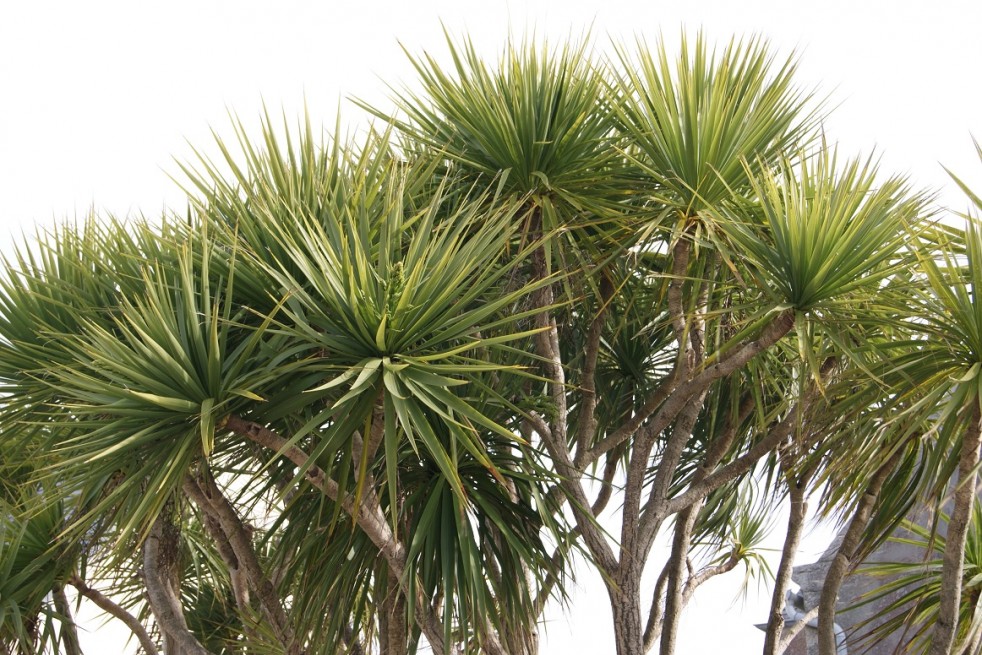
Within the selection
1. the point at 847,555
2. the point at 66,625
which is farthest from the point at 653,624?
the point at 66,625

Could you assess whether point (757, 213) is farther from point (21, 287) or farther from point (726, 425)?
point (21, 287)

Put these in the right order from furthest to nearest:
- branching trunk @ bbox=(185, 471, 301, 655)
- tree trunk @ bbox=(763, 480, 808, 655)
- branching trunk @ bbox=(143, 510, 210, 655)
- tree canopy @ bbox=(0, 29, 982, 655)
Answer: tree trunk @ bbox=(763, 480, 808, 655)
branching trunk @ bbox=(143, 510, 210, 655)
branching trunk @ bbox=(185, 471, 301, 655)
tree canopy @ bbox=(0, 29, 982, 655)

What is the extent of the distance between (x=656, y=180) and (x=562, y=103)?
489 mm

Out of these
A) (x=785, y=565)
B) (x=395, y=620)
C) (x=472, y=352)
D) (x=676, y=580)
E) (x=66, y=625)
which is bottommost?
(x=395, y=620)

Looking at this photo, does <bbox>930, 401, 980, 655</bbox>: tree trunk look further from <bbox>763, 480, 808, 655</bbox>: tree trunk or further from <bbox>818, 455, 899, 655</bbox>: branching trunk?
<bbox>763, 480, 808, 655</bbox>: tree trunk

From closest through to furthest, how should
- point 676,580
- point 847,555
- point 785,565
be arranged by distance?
1. point 847,555
2. point 676,580
3. point 785,565

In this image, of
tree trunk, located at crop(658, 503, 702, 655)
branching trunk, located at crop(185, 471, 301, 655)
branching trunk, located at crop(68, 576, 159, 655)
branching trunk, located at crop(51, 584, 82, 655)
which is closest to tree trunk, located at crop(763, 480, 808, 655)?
tree trunk, located at crop(658, 503, 702, 655)

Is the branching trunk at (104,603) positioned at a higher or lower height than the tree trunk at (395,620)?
higher

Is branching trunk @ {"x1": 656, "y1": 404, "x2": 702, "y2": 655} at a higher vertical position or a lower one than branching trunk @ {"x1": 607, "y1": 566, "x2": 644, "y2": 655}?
higher

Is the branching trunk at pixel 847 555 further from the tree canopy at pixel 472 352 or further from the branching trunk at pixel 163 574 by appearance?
the branching trunk at pixel 163 574

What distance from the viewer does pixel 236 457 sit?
4172mm

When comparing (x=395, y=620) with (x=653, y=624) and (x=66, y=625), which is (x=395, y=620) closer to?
(x=653, y=624)

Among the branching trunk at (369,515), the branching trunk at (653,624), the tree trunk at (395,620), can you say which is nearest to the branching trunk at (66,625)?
the tree trunk at (395,620)

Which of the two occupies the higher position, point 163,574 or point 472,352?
point 472,352
